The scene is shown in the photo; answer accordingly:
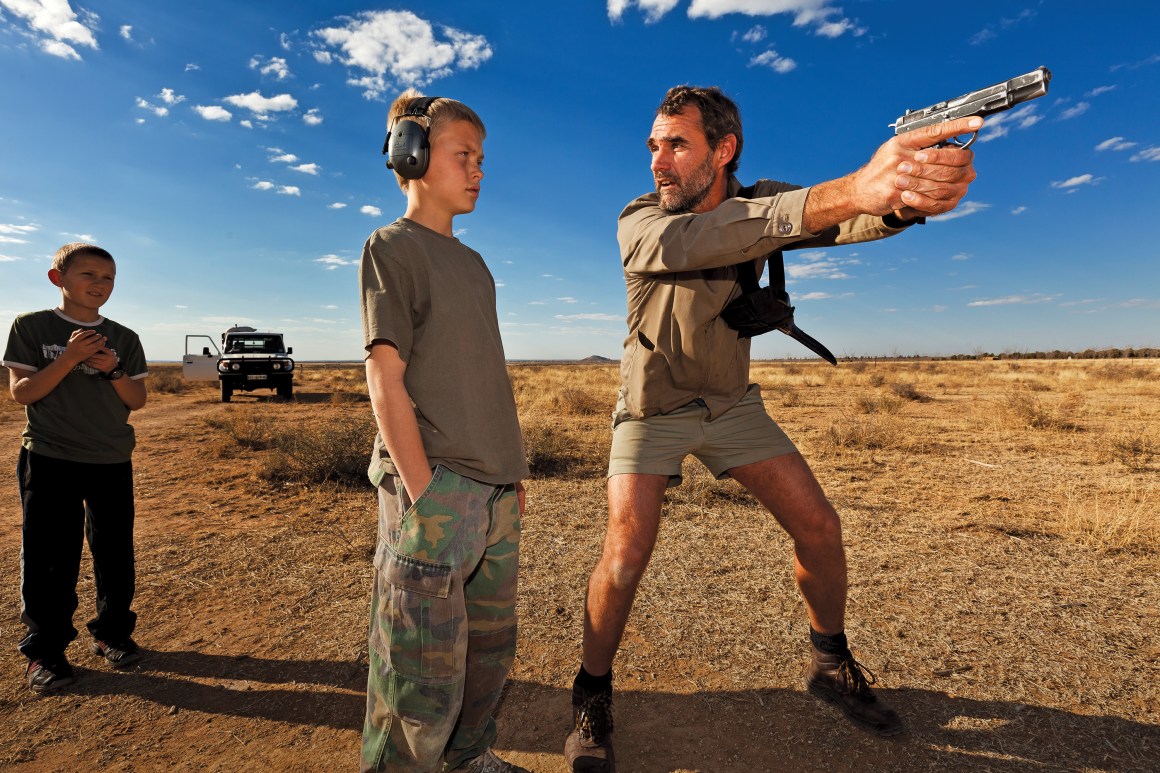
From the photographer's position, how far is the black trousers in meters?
2.64

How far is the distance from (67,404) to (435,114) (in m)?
2.31

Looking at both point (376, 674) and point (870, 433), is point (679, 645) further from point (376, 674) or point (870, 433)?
point (870, 433)

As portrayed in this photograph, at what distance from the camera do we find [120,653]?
2.84 m

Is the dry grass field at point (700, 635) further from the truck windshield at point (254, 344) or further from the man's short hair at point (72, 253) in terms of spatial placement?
the truck windshield at point (254, 344)

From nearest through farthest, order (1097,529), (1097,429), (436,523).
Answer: (436,523) < (1097,529) < (1097,429)

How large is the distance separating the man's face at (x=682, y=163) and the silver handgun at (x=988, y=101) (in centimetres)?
71

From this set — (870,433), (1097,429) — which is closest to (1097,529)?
(870,433)

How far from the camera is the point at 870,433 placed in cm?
883

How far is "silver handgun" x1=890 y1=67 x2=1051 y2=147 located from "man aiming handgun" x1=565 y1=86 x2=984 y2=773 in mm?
334

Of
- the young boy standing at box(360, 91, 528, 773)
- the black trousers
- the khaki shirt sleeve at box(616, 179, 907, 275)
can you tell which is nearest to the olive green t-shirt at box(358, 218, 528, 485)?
the young boy standing at box(360, 91, 528, 773)

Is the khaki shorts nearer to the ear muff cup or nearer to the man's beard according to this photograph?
the man's beard

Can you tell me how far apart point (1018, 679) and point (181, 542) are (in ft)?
17.8

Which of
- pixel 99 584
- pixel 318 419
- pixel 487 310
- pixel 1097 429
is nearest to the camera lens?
pixel 487 310

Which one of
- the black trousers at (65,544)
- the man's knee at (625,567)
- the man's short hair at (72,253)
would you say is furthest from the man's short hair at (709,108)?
the black trousers at (65,544)
